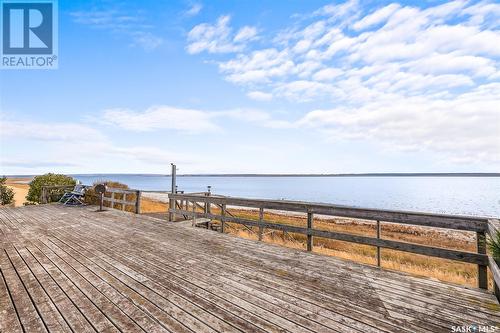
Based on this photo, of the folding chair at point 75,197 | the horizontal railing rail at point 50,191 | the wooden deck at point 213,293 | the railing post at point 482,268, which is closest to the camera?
the wooden deck at point 213,293

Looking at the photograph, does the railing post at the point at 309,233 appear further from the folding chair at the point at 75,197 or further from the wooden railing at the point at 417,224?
the folding chair at the point at 75,197

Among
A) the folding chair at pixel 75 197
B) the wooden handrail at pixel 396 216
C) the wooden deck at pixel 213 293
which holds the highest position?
the wooden handrail at pixel 396 216

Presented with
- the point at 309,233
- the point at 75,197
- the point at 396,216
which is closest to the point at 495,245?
the point at 396,216

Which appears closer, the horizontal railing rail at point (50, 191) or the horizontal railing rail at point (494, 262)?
the horizontal railing rail at point (494, 262)

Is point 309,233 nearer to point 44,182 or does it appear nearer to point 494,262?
point 494,262

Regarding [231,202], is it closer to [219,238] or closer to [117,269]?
[219,238]

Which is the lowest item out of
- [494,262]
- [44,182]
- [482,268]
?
[482,268]

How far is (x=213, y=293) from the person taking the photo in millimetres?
3668

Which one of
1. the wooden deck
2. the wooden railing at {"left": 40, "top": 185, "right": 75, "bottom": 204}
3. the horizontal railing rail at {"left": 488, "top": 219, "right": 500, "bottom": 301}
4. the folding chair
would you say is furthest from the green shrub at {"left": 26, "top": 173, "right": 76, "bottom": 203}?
the horizontal railing rail at {"left": 488, "top": 219, "right": 500, "bottom": 301}

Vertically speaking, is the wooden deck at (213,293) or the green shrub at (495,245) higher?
the green shrub at (495,245)

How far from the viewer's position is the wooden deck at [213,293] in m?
2.91

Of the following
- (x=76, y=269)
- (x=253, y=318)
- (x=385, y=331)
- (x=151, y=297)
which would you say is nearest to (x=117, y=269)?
(x=76, y=269)

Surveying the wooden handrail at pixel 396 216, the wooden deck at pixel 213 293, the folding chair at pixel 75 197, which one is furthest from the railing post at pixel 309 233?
the folding chair at pixel 75 197

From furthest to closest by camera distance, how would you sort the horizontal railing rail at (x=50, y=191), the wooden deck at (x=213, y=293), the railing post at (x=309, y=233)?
the horizontal railing rail at (x=50, y=191) < the railing post at (x=309, y=233) < the wooden deck at (x=213, y=293)
